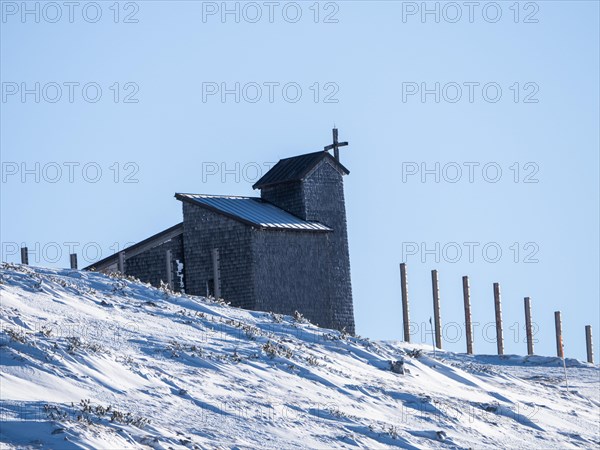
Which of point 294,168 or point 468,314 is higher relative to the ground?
point 294,168

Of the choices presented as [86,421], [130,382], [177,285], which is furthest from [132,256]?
[86,421]

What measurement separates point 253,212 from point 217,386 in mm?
22694

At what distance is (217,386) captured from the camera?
17.0 m

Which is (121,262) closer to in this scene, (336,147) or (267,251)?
(267,251)

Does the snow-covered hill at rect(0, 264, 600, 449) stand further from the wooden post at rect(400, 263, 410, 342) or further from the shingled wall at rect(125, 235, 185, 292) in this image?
the wooden post at rect(400, 263, 410, 342)

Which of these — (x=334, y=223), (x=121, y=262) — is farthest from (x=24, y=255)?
(x=334, y=223)

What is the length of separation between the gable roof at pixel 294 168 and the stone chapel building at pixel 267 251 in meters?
0.05

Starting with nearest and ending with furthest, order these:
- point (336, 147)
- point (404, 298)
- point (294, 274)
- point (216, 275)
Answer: point (216, 275)
point (294, 274)
point (404, 298)
point (336, 147)

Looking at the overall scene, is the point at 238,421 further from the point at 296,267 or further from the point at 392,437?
the point at 296,267

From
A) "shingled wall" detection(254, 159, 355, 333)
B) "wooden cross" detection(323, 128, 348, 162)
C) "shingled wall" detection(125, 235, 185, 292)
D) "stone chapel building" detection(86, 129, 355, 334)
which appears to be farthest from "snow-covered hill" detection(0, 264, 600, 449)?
"wooden cross" detection(323, 128, 348, 162)

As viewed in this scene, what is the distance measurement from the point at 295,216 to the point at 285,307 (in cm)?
432

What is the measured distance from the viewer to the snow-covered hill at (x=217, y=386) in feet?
45.8

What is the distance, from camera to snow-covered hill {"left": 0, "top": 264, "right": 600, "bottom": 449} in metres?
14.0

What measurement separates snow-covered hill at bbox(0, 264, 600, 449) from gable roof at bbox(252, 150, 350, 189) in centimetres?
1552
